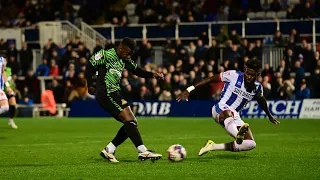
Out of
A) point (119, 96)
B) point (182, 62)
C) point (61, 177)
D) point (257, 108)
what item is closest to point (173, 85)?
point (182, 62)

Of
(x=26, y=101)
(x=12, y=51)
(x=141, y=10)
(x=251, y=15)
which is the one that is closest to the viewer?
(x=26, y=101)

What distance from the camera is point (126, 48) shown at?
15.5m

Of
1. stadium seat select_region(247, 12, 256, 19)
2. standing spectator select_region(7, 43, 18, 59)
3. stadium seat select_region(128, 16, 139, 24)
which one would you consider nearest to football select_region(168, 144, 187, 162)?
stadium seat select_region(247, 12, 256, 19)

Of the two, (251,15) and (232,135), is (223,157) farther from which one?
(251,15)

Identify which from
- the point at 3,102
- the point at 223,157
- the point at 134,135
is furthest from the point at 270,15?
the point at 134,135

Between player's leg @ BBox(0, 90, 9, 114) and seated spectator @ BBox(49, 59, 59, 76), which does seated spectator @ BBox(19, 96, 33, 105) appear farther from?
player's leg @ BBox(0, 90, 9, 114)

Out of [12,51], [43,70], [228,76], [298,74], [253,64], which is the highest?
[253,64]

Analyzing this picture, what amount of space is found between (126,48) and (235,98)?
2.39m

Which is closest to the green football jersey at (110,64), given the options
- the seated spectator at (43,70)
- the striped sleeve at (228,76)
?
the striped sleeve at (228,76)

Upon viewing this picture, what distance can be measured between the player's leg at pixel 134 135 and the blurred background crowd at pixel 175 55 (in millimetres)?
18040

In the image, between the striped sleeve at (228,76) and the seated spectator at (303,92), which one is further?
the seated spectator at (303,92)

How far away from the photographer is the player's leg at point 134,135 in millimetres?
14903

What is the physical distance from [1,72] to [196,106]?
13.4 meters

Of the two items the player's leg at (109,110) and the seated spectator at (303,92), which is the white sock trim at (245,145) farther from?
the seated spectator at (303,92)
